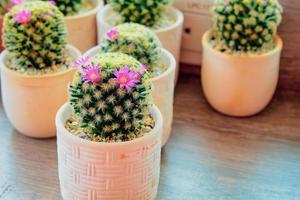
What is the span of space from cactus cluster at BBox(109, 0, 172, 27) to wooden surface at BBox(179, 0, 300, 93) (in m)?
0.44

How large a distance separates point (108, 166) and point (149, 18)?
2.53 ft

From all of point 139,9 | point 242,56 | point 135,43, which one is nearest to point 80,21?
point 139,9

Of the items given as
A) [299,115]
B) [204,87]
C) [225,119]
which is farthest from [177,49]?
[299,115]

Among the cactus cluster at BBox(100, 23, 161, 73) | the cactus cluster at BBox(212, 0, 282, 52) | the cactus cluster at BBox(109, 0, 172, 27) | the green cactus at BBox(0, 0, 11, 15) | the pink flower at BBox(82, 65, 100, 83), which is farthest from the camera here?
the green cactus at BBox(0, 0, 11, 15)

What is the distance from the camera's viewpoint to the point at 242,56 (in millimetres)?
1972

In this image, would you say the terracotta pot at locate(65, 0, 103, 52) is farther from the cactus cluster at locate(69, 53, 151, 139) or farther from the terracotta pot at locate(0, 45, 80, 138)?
the cactus cluster at locate(69, 53, 151, 139)

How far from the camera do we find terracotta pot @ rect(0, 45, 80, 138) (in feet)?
5.97

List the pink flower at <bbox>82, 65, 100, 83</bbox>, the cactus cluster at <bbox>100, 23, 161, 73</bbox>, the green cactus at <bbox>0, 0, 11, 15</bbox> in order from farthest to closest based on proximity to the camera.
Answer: the green cactus at <bbox>0, 0, 11, 15</bbox> < the cactus cluster at <bbox>100, 23, 161, 73</bbox> < the pink flower at <bbox>82, 65, 100, 83</bbox>

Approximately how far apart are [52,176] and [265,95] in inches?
31.7

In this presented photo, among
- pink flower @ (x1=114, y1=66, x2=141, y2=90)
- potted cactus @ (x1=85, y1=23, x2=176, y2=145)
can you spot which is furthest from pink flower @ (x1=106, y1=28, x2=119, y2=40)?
pink flower @ (x1=114, y1=66, x2=141, y2=90)

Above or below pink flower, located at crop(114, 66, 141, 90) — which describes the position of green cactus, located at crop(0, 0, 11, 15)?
below

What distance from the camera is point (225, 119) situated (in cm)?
211

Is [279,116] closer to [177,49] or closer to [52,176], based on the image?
[177,49]

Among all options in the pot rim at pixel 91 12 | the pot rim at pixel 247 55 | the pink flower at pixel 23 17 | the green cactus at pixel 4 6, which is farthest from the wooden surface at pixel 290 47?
the green cactus at pixel 4 6
